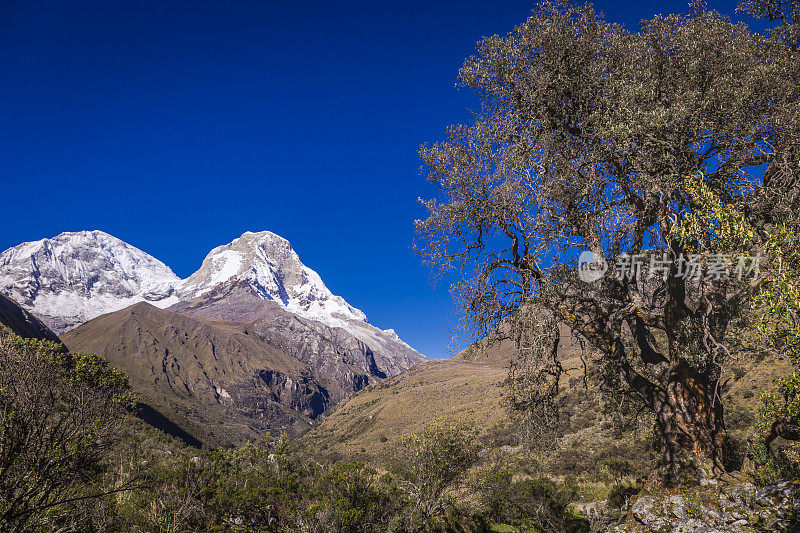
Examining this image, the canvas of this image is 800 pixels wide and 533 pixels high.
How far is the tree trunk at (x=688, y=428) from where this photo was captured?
846 centimetres

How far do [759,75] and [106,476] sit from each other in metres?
34.2

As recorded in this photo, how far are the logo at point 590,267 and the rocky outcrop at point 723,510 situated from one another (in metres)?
4.97

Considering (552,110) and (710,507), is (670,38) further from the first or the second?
(710,507)

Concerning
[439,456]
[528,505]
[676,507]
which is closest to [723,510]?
[676,507]

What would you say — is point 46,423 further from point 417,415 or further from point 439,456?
point 417,415

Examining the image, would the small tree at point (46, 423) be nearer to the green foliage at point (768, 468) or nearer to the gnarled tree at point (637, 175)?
the gnarled tree at point (637, 175)

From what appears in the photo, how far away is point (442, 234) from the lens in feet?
35.5

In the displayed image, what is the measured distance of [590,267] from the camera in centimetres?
994

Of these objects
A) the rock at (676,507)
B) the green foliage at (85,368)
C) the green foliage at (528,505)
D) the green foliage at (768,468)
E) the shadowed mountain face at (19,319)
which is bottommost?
the shadowed mountain face at (19,319)

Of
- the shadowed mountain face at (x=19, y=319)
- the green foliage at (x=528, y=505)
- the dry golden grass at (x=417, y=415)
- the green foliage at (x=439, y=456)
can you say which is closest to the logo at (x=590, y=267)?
the green foliage at (x=528, y=505)

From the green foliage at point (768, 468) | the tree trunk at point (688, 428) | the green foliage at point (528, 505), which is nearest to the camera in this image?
the green foliage at point (768, 468)

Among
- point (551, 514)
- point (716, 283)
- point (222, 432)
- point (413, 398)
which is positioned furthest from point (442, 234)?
point (222, 432)

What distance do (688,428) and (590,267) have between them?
4.37 m

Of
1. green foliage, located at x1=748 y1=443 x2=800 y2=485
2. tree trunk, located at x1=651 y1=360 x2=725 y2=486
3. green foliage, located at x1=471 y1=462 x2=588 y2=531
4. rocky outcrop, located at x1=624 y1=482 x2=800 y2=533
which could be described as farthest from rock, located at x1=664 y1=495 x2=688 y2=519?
green foliage, located at x1=471 y1=462 x2=588 y2=531
